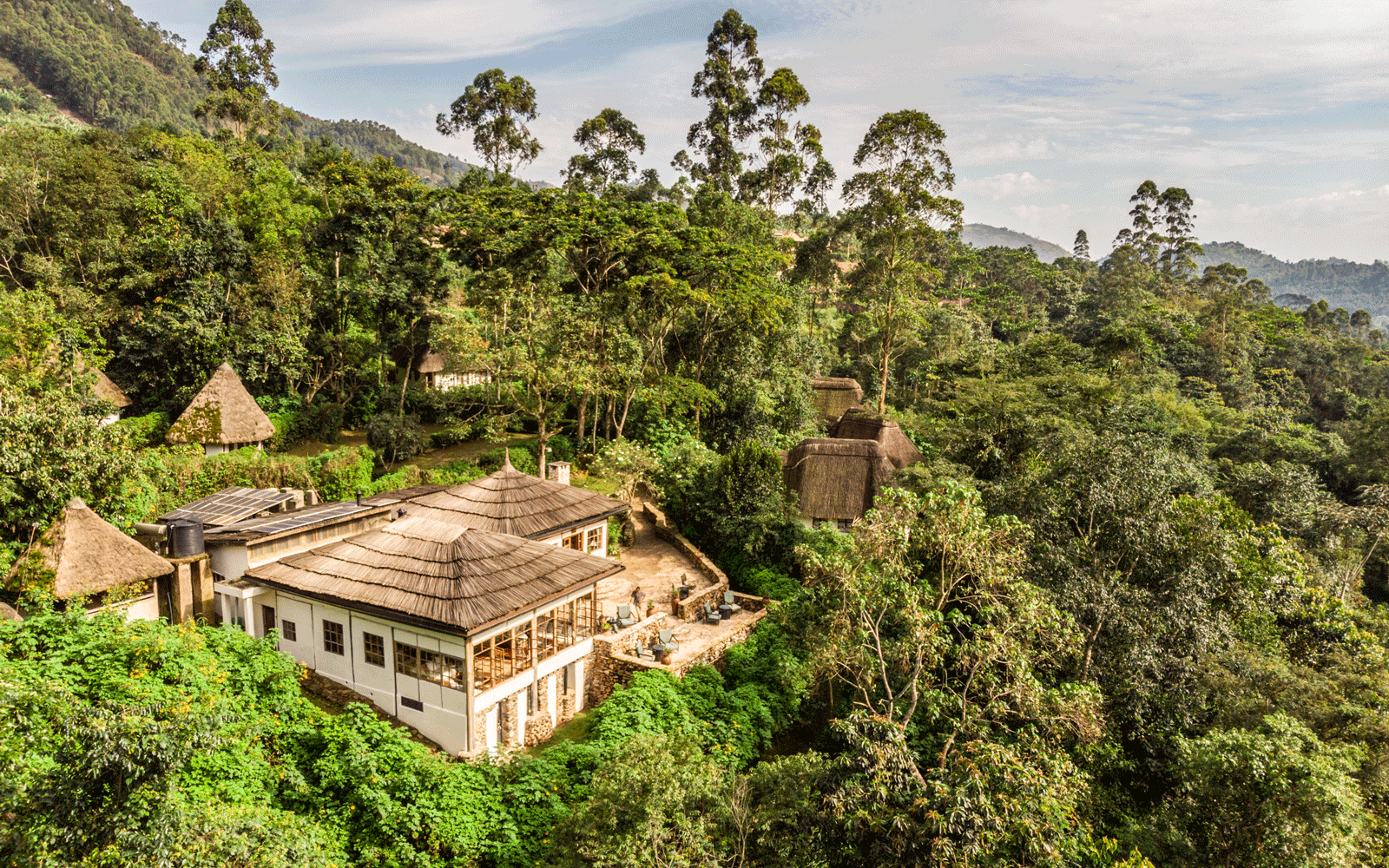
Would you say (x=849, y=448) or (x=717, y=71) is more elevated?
(x=717, y=71)

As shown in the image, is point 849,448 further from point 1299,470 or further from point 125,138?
point 125,138

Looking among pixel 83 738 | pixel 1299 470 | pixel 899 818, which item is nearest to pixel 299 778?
pixel 83 738

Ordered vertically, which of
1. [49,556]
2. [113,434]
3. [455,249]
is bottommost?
[49,556]

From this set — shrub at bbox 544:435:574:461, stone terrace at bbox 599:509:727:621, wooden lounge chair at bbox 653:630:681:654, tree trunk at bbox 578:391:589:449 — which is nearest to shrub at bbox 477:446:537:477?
shrub at bbox 544:435:574:461

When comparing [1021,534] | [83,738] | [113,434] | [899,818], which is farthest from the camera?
[113,434]

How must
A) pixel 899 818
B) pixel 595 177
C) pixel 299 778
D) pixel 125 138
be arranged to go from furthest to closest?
1. pixel 595 177
2. pixel 125 138
3. pixel 299 778
4. pixel 899 818

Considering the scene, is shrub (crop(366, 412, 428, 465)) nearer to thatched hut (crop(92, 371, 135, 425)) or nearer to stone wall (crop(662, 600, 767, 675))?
thatched hut (crop(92, 371, 135, 425))
